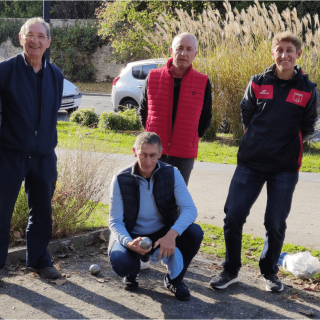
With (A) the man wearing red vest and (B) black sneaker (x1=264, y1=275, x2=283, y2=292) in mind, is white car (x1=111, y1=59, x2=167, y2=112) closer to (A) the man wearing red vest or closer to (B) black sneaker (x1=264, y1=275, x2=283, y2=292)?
(A) the man wearing red vest

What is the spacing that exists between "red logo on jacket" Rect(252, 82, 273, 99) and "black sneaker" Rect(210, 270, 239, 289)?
151 centimetres

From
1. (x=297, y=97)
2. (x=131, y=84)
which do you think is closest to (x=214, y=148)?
(x=131, y=84)

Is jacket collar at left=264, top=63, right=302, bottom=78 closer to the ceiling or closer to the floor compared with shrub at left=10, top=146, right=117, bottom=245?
closer to the ceiling

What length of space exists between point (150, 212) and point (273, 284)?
1.18 m

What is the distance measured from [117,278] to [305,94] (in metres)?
2.20

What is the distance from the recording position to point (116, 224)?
3.69 meters

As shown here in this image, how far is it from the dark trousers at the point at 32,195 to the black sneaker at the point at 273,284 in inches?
72.9

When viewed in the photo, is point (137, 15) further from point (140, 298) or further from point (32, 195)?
point (140, 298)

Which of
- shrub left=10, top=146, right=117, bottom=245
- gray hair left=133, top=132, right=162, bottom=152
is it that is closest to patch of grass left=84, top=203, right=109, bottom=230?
shrub left=10, top=146, right=117, bottom=245

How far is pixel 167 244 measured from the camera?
11.6 ft

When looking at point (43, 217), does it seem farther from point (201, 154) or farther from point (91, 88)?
point (91, 88)

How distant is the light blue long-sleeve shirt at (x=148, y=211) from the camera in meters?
3.68

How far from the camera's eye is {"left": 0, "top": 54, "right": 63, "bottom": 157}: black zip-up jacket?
3685 mm

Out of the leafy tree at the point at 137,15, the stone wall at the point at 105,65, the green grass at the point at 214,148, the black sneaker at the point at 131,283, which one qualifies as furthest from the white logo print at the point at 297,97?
the stone wall at the point at 105,65
